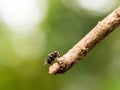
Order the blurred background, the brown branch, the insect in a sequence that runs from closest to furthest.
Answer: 1. the brown branch
2. the insect
3. the blurred background

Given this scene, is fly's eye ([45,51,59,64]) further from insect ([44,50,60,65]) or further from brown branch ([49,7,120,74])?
brown branch ([49,7,120,74])

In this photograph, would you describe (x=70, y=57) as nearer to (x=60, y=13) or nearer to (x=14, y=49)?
(x=14, y=49)

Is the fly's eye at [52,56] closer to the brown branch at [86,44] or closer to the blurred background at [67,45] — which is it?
the brown branch at [86,44]

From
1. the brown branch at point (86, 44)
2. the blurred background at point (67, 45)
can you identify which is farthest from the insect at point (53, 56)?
the blurred background at point (67, 45)

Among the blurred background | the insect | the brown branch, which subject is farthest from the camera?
the blurred background

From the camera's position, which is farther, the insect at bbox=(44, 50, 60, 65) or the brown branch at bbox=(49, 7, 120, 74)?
the insect at bbox=(44, 50, 60, 65)

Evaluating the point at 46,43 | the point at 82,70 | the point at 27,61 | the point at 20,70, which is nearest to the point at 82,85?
the point at 82,70

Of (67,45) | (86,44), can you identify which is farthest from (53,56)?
(67,45)

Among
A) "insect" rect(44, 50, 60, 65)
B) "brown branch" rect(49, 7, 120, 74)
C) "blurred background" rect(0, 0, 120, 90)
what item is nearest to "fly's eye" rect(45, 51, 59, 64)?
"insect" rect(44, 50, 60, 65)
